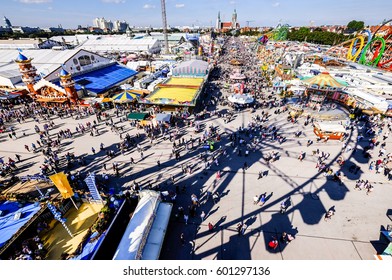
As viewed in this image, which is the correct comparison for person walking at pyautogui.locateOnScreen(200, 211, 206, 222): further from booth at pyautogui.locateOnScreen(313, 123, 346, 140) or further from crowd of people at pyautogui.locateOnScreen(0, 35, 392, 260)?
booth at pyautogui.locateOnScreen(313, 123, 346, 140)

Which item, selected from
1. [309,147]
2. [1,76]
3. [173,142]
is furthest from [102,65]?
[309,147]

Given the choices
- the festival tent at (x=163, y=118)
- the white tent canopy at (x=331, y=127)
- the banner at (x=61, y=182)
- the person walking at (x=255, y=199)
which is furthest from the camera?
the festival tent at (x=163, y=118)

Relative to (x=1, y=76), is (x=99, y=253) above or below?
below

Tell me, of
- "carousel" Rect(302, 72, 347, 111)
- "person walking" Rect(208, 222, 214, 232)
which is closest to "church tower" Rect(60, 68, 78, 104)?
"person walking" Rect(208, 222, 214, 232)

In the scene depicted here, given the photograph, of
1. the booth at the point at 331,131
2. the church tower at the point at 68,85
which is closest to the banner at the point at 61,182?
the church tower at the point at 68,85

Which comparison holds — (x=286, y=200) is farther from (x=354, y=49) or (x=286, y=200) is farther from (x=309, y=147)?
(x=354, y=49)

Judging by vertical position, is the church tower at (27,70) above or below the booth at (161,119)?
above

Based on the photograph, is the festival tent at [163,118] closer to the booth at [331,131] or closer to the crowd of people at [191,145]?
the crowd of people at [191,145]
